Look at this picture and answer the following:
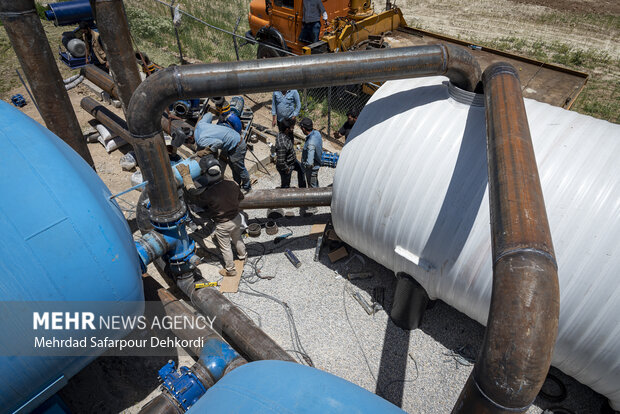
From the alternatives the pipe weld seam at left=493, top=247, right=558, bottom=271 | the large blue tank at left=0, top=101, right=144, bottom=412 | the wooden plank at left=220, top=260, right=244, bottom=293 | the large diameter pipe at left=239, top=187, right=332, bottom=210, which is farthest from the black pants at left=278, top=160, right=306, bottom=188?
the pipe weld seam at left=493, top=247, right=558, bottom=271

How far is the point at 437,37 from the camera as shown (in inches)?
443

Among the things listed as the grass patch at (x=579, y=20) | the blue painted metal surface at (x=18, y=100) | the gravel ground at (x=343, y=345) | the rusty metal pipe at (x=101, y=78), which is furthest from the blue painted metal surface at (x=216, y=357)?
the grass patch at (x=579, y=20)

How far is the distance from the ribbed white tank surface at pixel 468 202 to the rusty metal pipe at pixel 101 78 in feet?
22.1

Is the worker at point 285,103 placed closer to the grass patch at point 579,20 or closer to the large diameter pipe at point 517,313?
the large diameter pipe at point 517,313

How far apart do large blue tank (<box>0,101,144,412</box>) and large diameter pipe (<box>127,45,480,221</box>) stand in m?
1.06

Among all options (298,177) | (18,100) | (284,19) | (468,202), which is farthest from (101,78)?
(468,202)

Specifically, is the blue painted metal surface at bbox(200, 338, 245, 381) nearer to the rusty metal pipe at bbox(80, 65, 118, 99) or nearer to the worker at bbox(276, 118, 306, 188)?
the worker at bbox(276, 118, 306, 188)

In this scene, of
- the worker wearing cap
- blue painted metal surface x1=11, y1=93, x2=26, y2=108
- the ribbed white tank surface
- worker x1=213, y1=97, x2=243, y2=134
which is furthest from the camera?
blue painted metal surface x1=11, y1=93, x2=26, y2=108

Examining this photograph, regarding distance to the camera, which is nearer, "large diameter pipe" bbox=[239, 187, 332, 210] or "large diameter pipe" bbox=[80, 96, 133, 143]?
"large diameter pipe" bbox=[239, 187, 332, 210]

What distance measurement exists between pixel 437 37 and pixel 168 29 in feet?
38.2

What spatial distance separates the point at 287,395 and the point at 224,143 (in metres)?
5.88

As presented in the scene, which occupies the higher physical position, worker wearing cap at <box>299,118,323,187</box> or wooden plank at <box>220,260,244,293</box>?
worker wearing cap at <box>299,118,323,187</box>

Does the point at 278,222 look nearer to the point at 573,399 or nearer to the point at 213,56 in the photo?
the point at 573,399

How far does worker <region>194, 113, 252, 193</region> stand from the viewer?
288 inches
